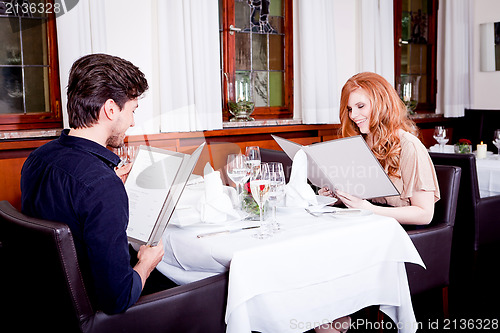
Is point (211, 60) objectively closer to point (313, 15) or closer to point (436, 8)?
point (313, 15)

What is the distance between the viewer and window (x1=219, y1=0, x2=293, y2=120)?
4330 mm

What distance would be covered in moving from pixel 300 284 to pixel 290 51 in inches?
141

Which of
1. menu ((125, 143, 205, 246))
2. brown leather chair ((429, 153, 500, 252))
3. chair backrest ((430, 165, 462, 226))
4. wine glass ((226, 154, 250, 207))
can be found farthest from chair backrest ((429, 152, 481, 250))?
menu ((125, 143, 205, 246))

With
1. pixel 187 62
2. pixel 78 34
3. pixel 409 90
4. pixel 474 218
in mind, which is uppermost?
pixel 78 34

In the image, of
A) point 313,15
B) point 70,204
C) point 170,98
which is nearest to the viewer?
point 70,204

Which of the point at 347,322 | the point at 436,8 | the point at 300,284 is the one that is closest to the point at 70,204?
the point at 300,284

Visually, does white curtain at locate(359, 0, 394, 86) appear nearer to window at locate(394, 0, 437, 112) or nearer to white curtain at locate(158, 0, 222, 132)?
window at locate(394, 0, 437, 112)

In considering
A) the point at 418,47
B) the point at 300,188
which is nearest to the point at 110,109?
the point at 300,188

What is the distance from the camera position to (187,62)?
3764mm

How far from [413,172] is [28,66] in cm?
270

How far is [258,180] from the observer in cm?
157

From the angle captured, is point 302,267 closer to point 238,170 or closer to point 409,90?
point 238,170

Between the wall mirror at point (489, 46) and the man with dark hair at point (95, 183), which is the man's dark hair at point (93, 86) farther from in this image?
the wall mirror at point (489, 46)

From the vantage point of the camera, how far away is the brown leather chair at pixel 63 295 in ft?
3.93
